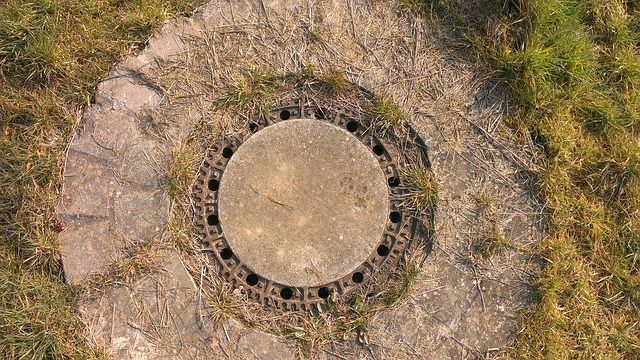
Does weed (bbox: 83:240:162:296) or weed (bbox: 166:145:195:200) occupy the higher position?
weed (bbox: 166:145:195:200)

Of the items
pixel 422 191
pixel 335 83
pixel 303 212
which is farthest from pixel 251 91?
pixel 422 191

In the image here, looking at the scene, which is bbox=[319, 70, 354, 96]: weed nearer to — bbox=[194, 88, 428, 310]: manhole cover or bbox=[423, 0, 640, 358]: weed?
bbox=[194, 88, 428, 310]: manhole cover

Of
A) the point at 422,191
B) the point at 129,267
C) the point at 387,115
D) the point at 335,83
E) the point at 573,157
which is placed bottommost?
the point at 129,267

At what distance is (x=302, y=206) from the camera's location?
2.71m

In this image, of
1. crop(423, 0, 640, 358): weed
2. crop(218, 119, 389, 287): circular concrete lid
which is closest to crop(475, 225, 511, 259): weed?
crop(423, 0, 640, 358): weed

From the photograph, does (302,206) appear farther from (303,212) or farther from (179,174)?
(179,174)

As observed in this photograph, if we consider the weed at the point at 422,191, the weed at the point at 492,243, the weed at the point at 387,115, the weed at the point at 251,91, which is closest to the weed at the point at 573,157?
the weed at the point at 492,243

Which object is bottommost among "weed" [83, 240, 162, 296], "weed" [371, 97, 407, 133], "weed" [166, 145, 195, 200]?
"weed" [83, 240, 162, 296]

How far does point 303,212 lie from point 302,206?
3cm

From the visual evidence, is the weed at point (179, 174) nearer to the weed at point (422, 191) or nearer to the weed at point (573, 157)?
the weed at point (422, 191)

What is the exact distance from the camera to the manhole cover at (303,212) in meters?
2.70

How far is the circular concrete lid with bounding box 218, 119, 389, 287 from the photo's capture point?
2.70m

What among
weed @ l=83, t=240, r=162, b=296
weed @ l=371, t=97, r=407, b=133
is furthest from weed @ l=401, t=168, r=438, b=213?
weed @ l=83, t=240, r=162, b=296

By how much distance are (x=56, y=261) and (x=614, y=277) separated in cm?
272
